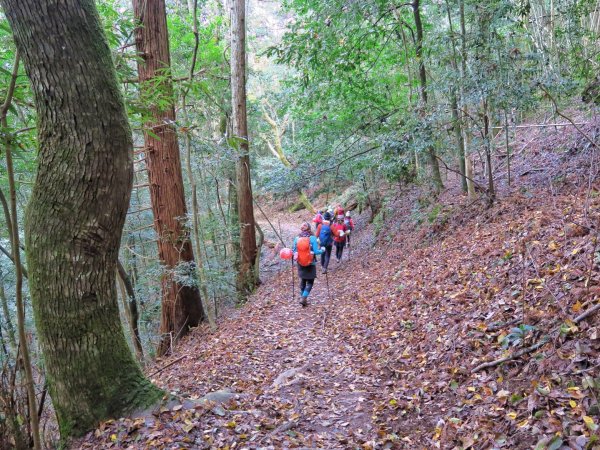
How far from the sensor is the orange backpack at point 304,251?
912cm

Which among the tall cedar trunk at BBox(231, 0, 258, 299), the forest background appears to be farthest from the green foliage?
the tall cedar trunk at BBox(231, 0, 258, 299)

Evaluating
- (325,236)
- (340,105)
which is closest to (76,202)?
(325,236)

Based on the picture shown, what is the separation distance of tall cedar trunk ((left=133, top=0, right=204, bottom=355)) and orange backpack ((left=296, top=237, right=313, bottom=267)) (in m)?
2.54

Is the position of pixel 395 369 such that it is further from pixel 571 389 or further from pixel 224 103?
pixel 224 103

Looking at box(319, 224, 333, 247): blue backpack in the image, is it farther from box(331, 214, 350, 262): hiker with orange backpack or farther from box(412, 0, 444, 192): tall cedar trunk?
box(412, 0, 444, 192): tall cedar trunk

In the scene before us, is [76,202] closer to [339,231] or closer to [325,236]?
[325,236]

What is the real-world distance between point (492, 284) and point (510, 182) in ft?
18.4

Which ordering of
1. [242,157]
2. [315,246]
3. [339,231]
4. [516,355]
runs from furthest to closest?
[339,231]
[242,157]
[315,246]
[516,355]

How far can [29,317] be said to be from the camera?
52.7 ft

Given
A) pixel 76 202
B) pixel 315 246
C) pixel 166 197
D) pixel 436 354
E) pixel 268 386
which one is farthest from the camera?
pixel 315 246

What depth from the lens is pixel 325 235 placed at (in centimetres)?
1266

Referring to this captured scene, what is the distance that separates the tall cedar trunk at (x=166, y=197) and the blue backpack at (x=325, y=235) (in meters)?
4.43

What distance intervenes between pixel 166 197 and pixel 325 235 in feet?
17.8

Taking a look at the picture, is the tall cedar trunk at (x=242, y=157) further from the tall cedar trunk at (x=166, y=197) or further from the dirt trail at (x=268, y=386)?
the dirt trail at (x=268, y=386)
